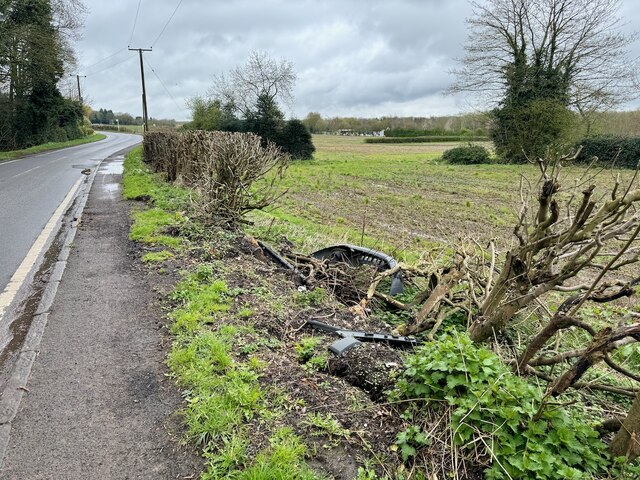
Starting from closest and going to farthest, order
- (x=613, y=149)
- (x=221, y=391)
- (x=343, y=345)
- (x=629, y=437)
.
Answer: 1. (x=629, y=437)
2. (x=221, y=391)
3. (x=343, y=345)
4. (x=613, y=149)

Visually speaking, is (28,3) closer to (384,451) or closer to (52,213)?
(52,213)

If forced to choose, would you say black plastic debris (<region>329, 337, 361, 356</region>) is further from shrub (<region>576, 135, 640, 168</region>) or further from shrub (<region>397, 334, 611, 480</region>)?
shrub (<region>576, 135, 640, 168</region>)

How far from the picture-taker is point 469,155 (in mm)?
31078

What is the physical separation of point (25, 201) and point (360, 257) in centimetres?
1010

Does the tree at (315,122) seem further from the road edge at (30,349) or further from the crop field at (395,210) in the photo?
the road edge at (30,349)

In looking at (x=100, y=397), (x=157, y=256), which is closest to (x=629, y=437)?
(x=100, y=397)

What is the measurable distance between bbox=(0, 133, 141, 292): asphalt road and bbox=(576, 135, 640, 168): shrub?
90.0 ft

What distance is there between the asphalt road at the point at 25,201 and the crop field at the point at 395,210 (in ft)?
13.3

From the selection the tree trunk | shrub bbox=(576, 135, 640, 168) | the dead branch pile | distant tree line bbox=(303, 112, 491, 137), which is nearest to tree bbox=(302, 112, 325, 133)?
distant tree line bbox=(303, 112, 491, 137)

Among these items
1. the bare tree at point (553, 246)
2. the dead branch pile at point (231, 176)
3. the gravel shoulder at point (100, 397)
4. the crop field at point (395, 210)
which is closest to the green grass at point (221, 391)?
the gravel shoulder at point (100, 397)

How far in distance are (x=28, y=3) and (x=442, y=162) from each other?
29.5 m

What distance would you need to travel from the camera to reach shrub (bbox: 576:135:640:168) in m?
26.6

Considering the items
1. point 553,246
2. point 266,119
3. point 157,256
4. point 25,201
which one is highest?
point 266,119

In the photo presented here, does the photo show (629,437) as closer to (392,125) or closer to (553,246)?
(553,246)
